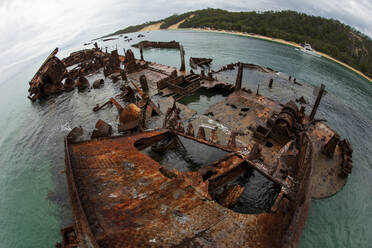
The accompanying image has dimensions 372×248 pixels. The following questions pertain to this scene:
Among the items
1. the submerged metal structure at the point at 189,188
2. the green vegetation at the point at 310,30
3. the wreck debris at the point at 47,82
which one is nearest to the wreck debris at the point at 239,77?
the submerged metal structure at the point at 189,188

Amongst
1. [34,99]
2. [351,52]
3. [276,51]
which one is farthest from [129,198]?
[351,52]

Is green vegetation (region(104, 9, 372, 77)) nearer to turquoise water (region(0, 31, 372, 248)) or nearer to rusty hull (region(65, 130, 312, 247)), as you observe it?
turquoise water (region(0, 31, 372, 248))

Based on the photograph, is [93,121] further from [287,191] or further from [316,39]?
[316,39]

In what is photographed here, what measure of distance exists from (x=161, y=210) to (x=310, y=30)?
7511 centimetres

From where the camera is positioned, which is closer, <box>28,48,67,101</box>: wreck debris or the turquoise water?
the turquoise water

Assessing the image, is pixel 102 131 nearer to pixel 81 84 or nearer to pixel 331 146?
pixel 331 146

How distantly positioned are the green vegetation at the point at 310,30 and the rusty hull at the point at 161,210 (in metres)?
50.2

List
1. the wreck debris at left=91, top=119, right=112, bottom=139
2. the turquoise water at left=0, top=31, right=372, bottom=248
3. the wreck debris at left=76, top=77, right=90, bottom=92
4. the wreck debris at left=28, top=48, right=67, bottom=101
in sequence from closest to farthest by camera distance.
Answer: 1. the turquoise water at left=0, top=31, right=372, bottom=248
2. the wreck debris at left=91, top=119, right=112, bottom=139
3. the wreck debris at left=28, top=48, right=67, bottom=101
4. the wreck debris at left=76, top=77, right=90, bottom=92

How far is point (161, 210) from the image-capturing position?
377 centimetres

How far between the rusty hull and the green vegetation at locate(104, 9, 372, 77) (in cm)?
5020

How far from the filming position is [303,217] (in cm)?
297

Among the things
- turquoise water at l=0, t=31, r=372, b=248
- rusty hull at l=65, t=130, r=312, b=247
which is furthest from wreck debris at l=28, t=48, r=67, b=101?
rusty hull at l=65, t=130, r=312, b=247

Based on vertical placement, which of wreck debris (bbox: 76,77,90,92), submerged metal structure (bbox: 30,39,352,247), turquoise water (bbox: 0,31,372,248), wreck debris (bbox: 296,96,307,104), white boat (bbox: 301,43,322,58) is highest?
white boat (bbox: 301,43,322,58)

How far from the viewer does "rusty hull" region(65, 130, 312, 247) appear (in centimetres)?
312
